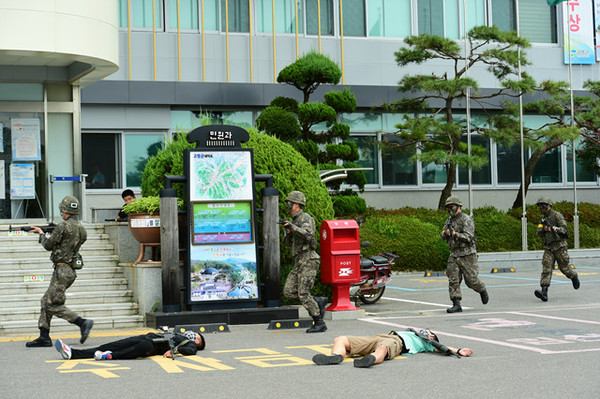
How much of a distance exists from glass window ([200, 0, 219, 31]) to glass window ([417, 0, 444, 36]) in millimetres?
7082

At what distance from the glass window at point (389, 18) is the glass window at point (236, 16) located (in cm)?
425

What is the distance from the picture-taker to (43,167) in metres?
20.1

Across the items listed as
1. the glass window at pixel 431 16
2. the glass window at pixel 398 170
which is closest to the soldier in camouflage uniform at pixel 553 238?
the glass window at pixel 398 170

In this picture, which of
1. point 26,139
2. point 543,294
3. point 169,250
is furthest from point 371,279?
point 26,139

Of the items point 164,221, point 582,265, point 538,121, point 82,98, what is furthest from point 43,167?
point 538,121

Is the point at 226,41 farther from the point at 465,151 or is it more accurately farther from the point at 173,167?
the point at 173,167

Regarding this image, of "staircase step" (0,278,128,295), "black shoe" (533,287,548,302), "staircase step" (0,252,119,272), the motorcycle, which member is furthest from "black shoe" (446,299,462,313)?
"staircase step" (0,252,119,272)

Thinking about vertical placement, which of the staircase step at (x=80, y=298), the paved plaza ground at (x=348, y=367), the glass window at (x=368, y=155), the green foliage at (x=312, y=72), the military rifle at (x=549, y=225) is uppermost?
the green foliage at (x=312, y=72)

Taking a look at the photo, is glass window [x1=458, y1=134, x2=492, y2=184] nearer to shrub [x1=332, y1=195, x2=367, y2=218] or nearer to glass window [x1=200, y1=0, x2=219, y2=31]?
shrub [x1=332, y1=195, x2=367, y2=218]

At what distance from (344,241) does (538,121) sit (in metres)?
19.3

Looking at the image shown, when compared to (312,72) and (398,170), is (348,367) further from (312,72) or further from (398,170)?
(398,170)

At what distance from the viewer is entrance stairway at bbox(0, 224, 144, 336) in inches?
512

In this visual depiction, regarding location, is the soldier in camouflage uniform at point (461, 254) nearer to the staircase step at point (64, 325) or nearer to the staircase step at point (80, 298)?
the staircase step at point (64, 325)

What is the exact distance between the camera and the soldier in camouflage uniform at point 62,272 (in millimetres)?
11094
